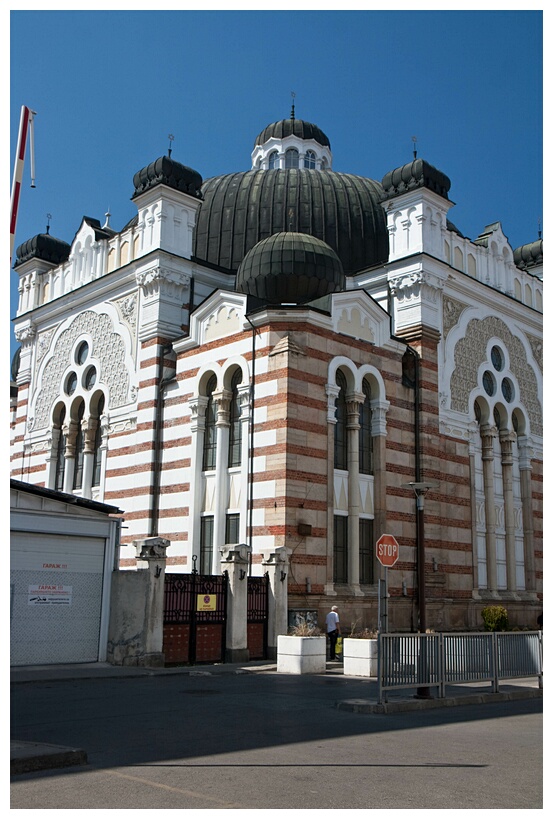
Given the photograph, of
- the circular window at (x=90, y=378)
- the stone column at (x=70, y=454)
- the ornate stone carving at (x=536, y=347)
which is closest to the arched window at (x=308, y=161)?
the ornate stone carving at (x=536, y=347)

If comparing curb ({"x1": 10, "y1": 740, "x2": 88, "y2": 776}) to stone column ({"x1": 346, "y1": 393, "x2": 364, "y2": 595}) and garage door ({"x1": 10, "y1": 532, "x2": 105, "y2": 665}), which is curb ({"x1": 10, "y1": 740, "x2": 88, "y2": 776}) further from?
stone column ({"x1": 346, "y1": 393, "x2": 364, "y2": 595})

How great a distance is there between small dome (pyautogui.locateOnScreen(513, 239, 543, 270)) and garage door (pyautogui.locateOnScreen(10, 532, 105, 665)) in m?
25.6

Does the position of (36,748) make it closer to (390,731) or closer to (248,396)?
(390,731)

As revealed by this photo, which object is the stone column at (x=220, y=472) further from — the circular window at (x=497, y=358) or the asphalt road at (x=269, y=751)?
the circular window at (x=497, y=358)

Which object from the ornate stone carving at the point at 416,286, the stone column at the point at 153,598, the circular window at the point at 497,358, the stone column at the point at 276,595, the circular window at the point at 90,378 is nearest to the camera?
the stone column at the point at 153,598

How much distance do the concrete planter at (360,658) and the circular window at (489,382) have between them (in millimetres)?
15773

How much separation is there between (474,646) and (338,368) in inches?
486

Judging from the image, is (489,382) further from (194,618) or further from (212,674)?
(212,674)

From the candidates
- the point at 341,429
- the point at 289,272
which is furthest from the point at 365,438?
the point at 289,272

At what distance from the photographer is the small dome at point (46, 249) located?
122ft

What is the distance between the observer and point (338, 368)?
87.4 feet

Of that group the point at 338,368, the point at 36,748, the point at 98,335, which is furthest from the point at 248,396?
the point at 36,748

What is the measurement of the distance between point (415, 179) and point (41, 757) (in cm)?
2588

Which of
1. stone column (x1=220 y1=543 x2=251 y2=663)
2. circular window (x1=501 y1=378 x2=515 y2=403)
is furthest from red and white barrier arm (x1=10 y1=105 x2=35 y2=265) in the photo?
circular window (x1=501 y1=378 x2=515 y2=403)
